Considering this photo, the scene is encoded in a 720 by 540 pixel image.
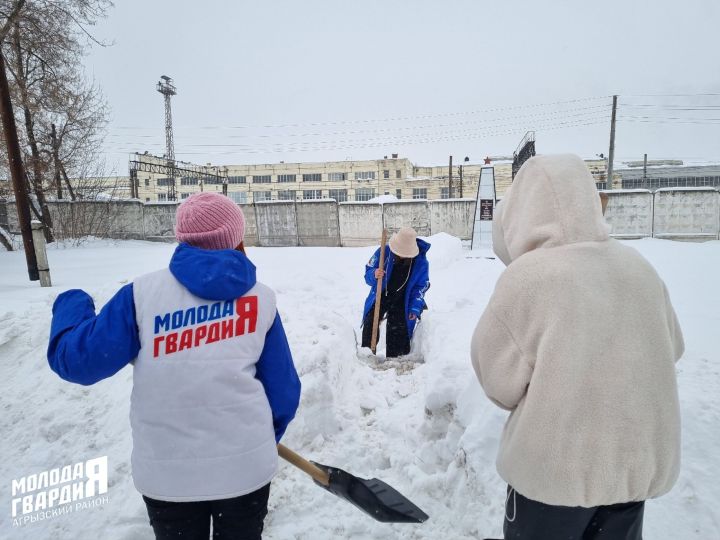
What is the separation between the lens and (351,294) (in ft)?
26.1

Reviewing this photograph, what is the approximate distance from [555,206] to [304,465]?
1.64 m

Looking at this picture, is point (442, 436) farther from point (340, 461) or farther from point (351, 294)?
point (351, 294)

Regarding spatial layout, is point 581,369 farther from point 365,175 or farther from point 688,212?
point 365,175

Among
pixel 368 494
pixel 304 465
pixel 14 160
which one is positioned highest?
pixel 14 160

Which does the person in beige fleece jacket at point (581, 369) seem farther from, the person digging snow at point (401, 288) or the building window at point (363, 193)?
the building window at point (363, 193)

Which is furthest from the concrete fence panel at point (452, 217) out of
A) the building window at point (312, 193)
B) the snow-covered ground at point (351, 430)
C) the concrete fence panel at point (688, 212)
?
the building window at point (312, 193)

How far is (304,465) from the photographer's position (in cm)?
210

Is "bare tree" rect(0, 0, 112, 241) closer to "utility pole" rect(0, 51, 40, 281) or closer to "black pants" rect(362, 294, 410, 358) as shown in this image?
"utility pole" rect(0, 51, 40, 281)

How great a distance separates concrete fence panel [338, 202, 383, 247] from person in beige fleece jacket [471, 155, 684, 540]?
58.1ft

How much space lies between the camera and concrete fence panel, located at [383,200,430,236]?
19000 millimetres

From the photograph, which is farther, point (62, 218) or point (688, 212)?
point (688, 212)

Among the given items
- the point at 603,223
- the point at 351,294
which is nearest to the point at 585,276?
the point at 603,223

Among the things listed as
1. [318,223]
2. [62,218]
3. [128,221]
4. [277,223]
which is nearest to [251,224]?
[277,223]

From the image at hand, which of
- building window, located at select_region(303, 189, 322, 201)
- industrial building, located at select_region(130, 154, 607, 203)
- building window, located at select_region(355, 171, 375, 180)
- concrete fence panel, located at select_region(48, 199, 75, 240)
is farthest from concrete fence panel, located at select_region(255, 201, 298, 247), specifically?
building window, located at select_region(303, 189, 322, 201)
